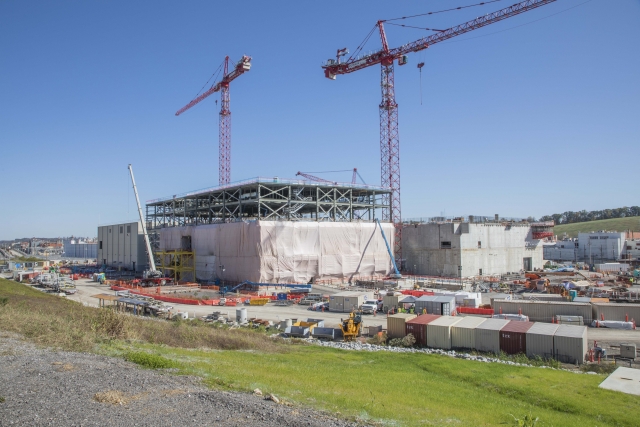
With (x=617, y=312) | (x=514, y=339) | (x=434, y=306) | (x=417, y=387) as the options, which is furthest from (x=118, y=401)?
(x=617, y=312)

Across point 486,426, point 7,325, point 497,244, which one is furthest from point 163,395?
point 497,244

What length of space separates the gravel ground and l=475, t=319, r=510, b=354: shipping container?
1748 centimetres

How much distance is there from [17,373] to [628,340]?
1216 inches

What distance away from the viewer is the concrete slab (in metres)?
17.1

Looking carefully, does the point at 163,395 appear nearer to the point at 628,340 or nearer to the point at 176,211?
the point at 628,340

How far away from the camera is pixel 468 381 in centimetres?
1862

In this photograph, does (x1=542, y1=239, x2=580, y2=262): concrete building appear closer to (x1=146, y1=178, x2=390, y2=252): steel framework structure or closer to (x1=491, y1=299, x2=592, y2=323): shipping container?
(x1=146, y1=178, x2=390, y2=252): steel framework structure

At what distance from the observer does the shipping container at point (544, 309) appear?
32.0m

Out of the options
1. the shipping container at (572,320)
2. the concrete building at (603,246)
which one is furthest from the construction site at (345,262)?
the concrete building at (603,246)

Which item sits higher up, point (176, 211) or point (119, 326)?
point (176, 211)

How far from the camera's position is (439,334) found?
26203mm

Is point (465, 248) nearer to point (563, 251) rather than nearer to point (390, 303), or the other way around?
point (390, 303)

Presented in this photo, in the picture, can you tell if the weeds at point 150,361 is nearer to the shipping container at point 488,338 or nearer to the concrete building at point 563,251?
the shipping container at point 488,338

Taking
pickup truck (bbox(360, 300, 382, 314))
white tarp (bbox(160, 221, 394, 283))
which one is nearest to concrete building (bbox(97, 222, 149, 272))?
white tarp (bbox(160, 221, 394, 283))
